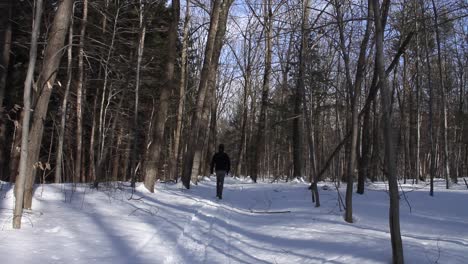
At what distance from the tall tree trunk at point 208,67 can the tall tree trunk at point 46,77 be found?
378 inches

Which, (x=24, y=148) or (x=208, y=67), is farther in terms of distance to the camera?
(x=208, y=67)

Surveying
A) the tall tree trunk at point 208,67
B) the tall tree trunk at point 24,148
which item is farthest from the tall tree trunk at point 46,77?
the tall tree trunk at point 208,67

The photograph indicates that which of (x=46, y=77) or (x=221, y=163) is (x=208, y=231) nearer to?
(x=46, y=77)

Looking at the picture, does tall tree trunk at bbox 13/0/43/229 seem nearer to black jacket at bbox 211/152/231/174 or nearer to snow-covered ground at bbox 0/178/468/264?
snow-covered ground at bbox 0/178/468/264

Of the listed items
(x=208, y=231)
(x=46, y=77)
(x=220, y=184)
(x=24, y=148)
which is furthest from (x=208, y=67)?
(x=24, y=148)

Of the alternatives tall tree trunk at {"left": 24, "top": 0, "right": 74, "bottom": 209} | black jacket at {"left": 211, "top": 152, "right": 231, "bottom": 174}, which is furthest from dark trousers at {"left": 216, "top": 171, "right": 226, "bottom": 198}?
tall tree trunk at {"left": 24, "top": 0, "right": 74, "bottom": 209}

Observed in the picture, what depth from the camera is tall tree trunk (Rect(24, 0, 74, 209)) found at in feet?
23.5

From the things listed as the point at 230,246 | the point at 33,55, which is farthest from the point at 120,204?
the point at 33,55

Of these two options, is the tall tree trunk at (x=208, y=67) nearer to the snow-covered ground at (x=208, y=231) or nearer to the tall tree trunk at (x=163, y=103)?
the tall tree trunk at (x=163, y=103)

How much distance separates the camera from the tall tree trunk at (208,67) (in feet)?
55.4

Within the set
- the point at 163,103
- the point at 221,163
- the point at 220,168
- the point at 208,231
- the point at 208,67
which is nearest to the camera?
the point at 208,231

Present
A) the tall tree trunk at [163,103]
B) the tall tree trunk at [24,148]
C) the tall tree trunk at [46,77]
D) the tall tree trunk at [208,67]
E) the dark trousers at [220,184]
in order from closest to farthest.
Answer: the tall tree trunk at [24,148], the tall tree trunk at [46,77], the tall tree trunk at [163,103], the dark trousers at [220,184], the tall tree trunk at [208,67]

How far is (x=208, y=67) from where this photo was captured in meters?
17.2

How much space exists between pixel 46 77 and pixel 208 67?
10386 millimetres
